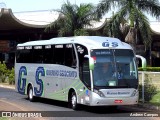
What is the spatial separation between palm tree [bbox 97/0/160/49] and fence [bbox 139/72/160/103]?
721 cm

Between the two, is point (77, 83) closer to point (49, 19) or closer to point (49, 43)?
point (49, 43)

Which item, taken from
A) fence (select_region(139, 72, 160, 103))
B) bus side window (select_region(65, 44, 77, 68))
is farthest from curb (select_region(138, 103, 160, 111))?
bus side window (select_region(65, 44, 77, 68))

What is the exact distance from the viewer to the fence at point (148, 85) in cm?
2036

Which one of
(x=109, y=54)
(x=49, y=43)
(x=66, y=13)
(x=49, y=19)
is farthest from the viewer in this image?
(x=49, y=19)

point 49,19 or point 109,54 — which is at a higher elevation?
point 49,19

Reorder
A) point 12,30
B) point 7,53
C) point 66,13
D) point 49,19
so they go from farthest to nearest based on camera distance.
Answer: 1. point 7,53
2. point 12,30
3. point 49,19
4. point 66,13

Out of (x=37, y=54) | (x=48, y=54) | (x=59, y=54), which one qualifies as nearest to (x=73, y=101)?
(x=59, y=54)

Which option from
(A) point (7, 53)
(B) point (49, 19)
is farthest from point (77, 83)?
(A) point (7, 53)

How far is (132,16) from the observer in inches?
1067

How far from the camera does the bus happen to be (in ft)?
→ 55.9

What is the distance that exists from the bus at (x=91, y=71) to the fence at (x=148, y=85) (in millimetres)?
2816

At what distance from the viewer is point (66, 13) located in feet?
117

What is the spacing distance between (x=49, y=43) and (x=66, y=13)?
1489 centimetres

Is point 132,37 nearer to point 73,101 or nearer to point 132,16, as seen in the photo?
point 132,16
